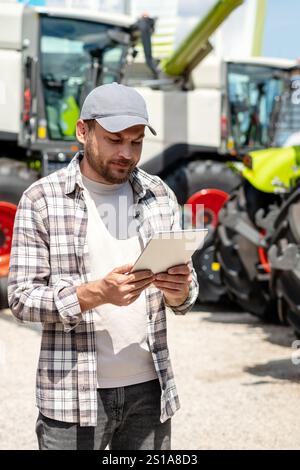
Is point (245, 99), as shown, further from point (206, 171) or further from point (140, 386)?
point (140, 386)

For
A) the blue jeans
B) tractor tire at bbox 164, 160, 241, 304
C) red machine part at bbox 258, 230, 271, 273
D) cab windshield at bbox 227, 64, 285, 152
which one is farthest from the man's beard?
cab windshield at bbox 227, 64, 285, 152

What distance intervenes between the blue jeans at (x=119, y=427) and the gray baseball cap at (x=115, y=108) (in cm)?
72

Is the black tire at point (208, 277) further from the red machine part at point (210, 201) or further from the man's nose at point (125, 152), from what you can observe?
the man's nose at point (125, 152)

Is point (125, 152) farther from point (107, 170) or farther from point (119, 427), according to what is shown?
point (119, 427)

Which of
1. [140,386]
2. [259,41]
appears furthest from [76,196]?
[259,41]

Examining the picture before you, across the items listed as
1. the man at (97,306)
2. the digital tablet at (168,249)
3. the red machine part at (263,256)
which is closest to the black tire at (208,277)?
the red machine part at (263,256)

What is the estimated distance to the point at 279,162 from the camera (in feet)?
21.5

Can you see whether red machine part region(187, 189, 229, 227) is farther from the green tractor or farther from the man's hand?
the man's hand

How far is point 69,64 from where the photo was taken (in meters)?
8.61

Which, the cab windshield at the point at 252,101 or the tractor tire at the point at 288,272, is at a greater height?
the cab windshield at the point at 252,101

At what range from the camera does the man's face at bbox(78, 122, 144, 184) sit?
2.21 meters

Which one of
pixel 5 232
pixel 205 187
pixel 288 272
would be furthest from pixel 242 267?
pixel 5 232

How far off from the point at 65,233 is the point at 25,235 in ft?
0.35

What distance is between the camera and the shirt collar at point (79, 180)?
2.27 meters
